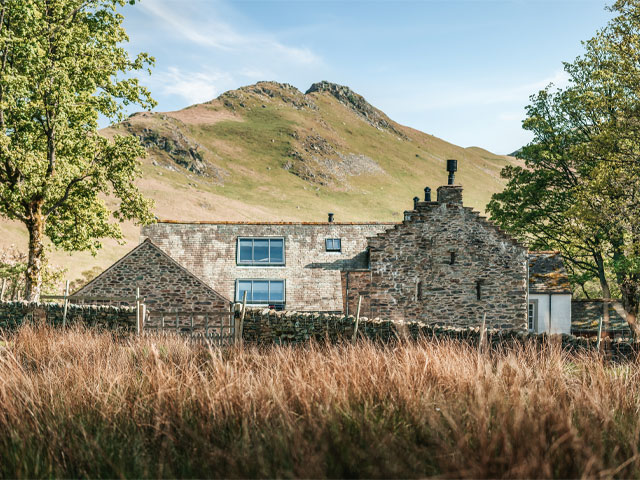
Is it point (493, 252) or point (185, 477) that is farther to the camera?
point (493, 252)

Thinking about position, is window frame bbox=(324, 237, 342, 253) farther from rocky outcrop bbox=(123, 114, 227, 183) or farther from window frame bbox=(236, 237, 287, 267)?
rocky outcrop bbox=(123, 114, 227, 183)

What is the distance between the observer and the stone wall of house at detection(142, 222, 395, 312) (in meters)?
24.2

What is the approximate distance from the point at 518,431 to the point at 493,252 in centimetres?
1782

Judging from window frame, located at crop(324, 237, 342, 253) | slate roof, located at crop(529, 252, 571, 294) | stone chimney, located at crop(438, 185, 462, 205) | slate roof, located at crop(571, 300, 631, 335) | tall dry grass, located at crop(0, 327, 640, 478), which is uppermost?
stone chimney, located at crop(438, 185, 462, 205)

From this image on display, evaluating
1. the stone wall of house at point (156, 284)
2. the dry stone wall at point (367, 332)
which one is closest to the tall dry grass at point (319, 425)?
the dry stone wall at point (367, 332)

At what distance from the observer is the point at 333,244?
25.8m

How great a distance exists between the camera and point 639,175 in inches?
766

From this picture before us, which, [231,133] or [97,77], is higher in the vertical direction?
[231,133]

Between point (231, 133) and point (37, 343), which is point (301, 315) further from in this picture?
point (231, 133)

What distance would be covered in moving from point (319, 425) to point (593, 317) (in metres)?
24.4

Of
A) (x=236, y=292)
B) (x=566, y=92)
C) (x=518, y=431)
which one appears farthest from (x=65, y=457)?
(x=566, y=92)

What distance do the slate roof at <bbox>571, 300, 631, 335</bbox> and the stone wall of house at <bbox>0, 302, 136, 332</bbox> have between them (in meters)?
19.4

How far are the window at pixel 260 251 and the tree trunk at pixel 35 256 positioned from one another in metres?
8.76

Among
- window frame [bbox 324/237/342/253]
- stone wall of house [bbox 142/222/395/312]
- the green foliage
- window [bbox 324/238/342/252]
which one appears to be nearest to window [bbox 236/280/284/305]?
stone wall of house [bbox 142/222/395/312]
